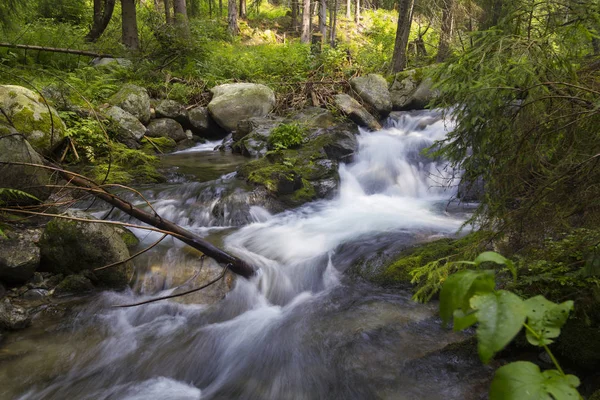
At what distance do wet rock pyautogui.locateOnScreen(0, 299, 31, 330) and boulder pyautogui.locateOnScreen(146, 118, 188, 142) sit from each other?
754cm

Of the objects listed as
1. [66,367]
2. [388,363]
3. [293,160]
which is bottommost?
[66,367]

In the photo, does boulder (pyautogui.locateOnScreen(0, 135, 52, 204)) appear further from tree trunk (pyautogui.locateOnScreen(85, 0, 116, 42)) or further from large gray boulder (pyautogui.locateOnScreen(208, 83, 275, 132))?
tree trunk (pyautogui.locateOnScreen(85, 0, 116, 42))

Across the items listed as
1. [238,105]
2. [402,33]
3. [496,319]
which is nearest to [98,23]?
[238,105]

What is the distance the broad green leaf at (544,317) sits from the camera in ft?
3.13

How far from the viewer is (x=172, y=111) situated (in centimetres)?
1168

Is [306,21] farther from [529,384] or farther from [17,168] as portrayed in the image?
[529,384]

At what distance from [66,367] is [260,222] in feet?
12.9

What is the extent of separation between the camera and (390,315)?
411 centimetres

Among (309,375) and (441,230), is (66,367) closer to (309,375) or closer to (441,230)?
(309,375)

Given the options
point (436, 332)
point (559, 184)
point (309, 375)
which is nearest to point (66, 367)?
point (309, 375)

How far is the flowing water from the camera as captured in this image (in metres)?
3.38

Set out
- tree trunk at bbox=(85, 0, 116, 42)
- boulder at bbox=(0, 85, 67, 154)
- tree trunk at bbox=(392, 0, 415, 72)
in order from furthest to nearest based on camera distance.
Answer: tree trunk at bbox=(85, 0, 116, 42) < tree trunk at bbox=(392, 0, 415, 72) < boulder at bbox=(0, 85, 67, 154)

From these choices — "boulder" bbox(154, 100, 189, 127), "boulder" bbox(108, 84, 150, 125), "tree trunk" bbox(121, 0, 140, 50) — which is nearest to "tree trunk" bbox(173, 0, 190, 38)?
"tree trunk" bbox(121, 0, 140, 50)

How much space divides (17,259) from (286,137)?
616 centimetres
